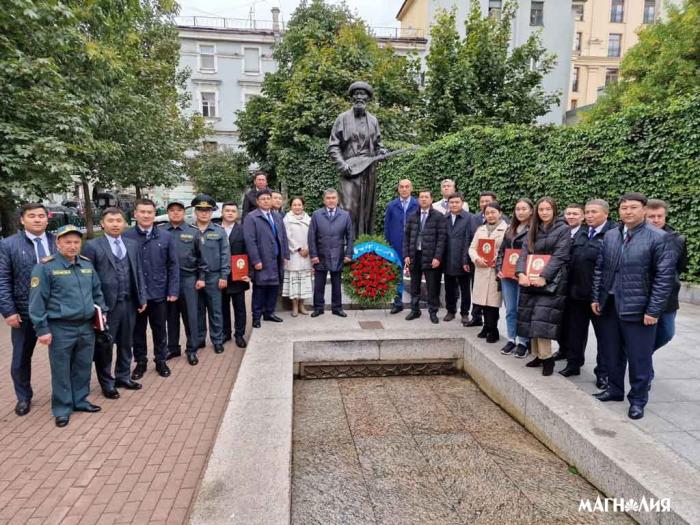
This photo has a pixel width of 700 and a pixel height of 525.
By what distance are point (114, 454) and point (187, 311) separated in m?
2.29

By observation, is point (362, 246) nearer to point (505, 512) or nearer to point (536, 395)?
point (536, 395)

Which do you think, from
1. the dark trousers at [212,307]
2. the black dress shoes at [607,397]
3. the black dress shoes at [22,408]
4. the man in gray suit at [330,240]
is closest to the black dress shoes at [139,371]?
the dark trousers at [212,307]

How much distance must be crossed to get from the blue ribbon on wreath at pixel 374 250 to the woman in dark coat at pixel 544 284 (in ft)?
8.35

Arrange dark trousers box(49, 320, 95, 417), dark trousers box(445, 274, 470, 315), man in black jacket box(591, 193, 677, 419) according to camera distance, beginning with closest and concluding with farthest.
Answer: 1. man in black jacket box(591, 193, 677, 419)
2. dark trousers box(49, 320, 95, 417)
3. dark trousers box(445, 274, 470, 315)

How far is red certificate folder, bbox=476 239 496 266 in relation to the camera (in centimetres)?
559

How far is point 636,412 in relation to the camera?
396 centimetres

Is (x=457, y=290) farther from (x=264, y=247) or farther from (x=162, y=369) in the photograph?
(x=162, y=369)

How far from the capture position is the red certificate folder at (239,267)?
249 inches

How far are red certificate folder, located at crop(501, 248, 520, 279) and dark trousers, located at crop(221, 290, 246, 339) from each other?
3445 mm

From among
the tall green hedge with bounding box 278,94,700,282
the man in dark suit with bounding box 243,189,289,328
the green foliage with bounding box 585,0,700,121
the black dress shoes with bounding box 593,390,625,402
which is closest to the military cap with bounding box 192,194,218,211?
the man in dark suit with bounding box 243,189,289,328

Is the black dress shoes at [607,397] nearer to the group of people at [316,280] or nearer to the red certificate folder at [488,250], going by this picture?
the group of people at [316,280]

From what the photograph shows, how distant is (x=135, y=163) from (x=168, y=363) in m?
14.1

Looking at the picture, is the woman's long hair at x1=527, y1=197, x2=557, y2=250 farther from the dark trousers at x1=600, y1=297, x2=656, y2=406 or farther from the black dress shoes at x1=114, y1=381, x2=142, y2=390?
the black dress shoes at x1=114, y1=381, x2=142, y2=390

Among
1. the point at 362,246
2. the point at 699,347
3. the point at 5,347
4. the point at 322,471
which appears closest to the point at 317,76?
the point at 362,246
